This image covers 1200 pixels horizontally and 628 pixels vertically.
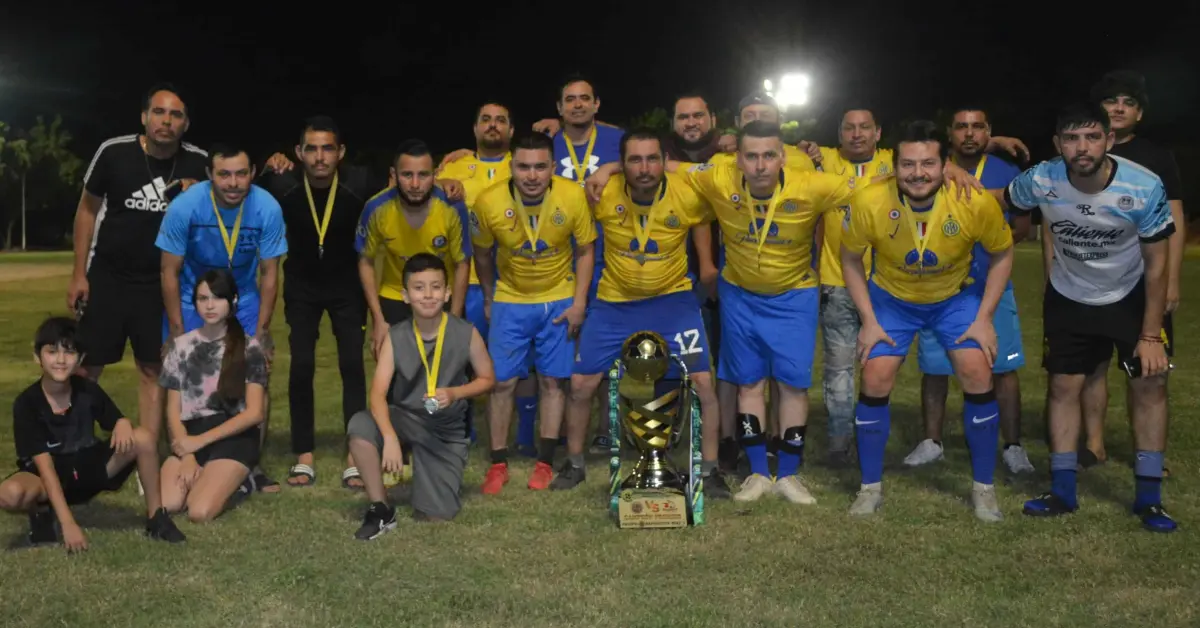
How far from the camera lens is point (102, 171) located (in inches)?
275

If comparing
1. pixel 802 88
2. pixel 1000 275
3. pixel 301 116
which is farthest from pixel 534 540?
pixel 301 116

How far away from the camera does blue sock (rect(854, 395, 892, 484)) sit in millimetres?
6281

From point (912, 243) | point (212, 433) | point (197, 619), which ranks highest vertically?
point (912, 243)

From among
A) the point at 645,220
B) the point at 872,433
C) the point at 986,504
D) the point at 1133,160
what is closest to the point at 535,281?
the point at 645,220

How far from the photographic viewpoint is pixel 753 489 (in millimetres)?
6465

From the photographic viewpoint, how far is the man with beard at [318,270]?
7.23 meters

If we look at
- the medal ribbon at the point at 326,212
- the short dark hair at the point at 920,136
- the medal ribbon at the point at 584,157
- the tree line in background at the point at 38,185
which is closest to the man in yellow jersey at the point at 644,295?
the medal ribbon at the point at 584,157

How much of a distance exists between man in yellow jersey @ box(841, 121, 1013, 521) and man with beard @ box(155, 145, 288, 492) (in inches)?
129

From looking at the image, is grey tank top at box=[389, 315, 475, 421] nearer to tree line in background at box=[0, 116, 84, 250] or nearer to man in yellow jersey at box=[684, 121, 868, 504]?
man in yellow jersey at box=[684, 121, 868, 504]

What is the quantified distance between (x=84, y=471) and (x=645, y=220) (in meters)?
3.21

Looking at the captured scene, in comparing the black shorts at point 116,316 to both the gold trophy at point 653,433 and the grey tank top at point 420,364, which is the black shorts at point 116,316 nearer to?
the grey tank top at point 420,364

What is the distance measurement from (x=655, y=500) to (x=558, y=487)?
3.50 feet

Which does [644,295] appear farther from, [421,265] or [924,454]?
[924,454]

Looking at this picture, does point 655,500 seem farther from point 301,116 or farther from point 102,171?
point 301,116
